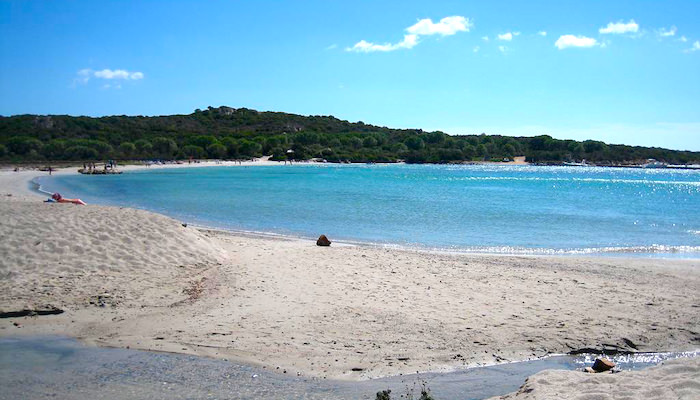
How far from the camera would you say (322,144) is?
476 feet

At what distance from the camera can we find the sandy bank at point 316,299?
6.87 m

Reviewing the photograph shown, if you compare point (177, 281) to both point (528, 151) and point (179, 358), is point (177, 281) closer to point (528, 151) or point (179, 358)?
point (179, 358)

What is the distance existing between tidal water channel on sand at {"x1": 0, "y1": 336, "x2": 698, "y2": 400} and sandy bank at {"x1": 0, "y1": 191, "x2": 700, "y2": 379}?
0.95 feet

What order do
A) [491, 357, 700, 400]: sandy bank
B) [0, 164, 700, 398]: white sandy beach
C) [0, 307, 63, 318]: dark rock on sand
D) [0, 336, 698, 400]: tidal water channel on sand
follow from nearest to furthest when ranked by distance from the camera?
[491, 357, 700, 400]: sandy bank, [0, 336, 698, 400]: tidal water channel on sand, [0, 164, 700, 398]: white sandy beach, [0, 307, 63, 318]: dark rock on sand

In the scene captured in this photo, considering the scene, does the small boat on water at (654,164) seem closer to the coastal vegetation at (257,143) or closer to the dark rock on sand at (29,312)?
the coastal vegetation at (257,143)

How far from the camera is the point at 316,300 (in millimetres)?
8844

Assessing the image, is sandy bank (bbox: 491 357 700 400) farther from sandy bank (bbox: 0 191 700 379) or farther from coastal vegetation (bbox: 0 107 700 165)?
coastal vegetation (bbox: 0 107 700 165)

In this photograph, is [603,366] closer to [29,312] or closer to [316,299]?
[316,299]

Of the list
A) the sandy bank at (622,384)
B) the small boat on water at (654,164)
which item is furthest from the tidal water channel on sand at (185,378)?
the small boat on water at (654,164)

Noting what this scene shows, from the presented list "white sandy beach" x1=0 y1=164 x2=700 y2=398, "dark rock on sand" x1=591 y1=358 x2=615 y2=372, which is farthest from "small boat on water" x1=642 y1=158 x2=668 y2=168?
"dark rock on sand" x1=591 y1=358 x2=615 y2=372

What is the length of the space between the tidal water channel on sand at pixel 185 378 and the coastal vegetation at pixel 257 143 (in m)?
90.0

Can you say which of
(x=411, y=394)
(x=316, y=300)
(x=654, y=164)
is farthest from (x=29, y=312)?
(x=654, y=164)

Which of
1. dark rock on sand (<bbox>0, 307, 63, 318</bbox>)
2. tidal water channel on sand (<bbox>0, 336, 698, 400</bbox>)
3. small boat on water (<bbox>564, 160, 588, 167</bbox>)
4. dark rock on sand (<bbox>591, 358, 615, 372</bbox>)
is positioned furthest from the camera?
small boat on water (<bbox>564, 160, 588, 167</bbox>)

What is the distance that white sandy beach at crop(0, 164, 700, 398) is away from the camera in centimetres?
685
